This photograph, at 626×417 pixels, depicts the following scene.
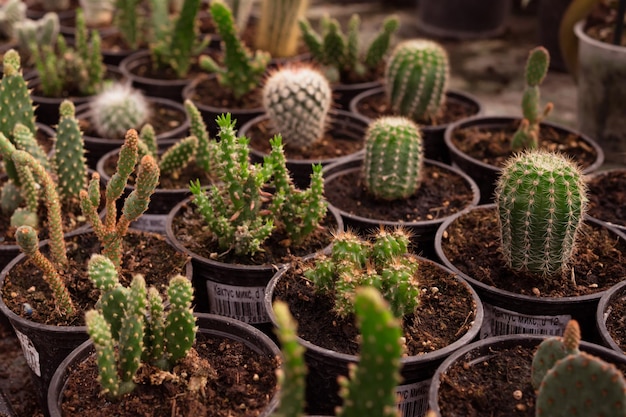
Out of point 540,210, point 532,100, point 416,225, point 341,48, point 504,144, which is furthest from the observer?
point 341,48

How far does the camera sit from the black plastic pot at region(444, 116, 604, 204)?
10.5ft

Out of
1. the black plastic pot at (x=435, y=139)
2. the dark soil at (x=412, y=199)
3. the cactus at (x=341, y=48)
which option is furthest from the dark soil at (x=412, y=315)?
the cactus at (x=341, y=48)

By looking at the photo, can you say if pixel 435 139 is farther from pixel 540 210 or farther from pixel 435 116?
pixel 540 210

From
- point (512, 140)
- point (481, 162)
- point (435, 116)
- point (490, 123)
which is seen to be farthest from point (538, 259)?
point (435, 116)

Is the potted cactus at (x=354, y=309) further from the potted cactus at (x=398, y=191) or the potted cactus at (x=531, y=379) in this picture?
the potted cactus at (x=398, y=191)

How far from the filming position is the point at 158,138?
3.48 meters

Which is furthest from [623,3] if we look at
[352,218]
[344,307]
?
[344,307]

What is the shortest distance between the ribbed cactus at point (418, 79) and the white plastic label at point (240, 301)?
62.6 inches

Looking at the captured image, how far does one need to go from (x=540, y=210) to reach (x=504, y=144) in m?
1.21

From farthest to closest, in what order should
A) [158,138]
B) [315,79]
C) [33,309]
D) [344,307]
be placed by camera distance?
[158,138]
[315,79]
[33,309]
[344,307]

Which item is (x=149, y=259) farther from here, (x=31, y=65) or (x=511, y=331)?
(x=31, y=65)

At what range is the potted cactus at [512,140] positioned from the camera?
3.15 m

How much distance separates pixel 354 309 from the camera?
2.10 metres

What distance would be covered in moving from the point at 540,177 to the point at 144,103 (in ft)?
7.12
